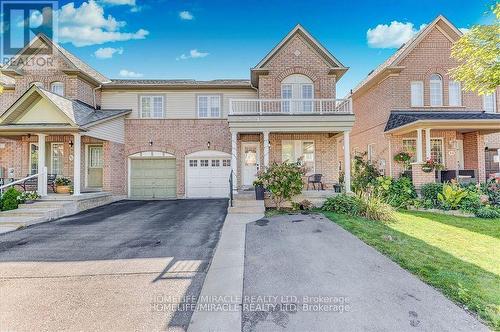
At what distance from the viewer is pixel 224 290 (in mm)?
3752

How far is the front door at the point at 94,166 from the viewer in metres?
13.7

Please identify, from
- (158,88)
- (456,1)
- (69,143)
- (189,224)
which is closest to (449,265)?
(189,224)

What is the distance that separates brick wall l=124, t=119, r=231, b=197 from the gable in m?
3.99

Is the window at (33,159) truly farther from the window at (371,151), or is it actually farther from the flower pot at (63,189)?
the window at (371,151)

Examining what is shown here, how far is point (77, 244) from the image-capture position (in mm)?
6270

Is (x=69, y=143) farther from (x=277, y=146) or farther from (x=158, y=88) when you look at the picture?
(x=277, y=146)

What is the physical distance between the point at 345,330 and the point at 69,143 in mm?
15238

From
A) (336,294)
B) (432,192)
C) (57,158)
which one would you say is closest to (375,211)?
(432,192)

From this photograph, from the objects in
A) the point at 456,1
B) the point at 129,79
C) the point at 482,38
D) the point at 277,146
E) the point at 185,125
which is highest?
the point at 456,1

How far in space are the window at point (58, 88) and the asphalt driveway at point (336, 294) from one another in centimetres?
1431

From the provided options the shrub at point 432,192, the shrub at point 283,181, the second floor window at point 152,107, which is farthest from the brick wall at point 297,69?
the shrub at point 432,192

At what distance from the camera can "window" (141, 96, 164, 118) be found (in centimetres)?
1480

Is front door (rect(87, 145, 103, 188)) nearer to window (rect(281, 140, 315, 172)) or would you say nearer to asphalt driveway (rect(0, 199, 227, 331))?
asphalt driveway (rect(0, 199, 227, 331))

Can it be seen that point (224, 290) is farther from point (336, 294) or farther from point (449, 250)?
point (449, 250)
